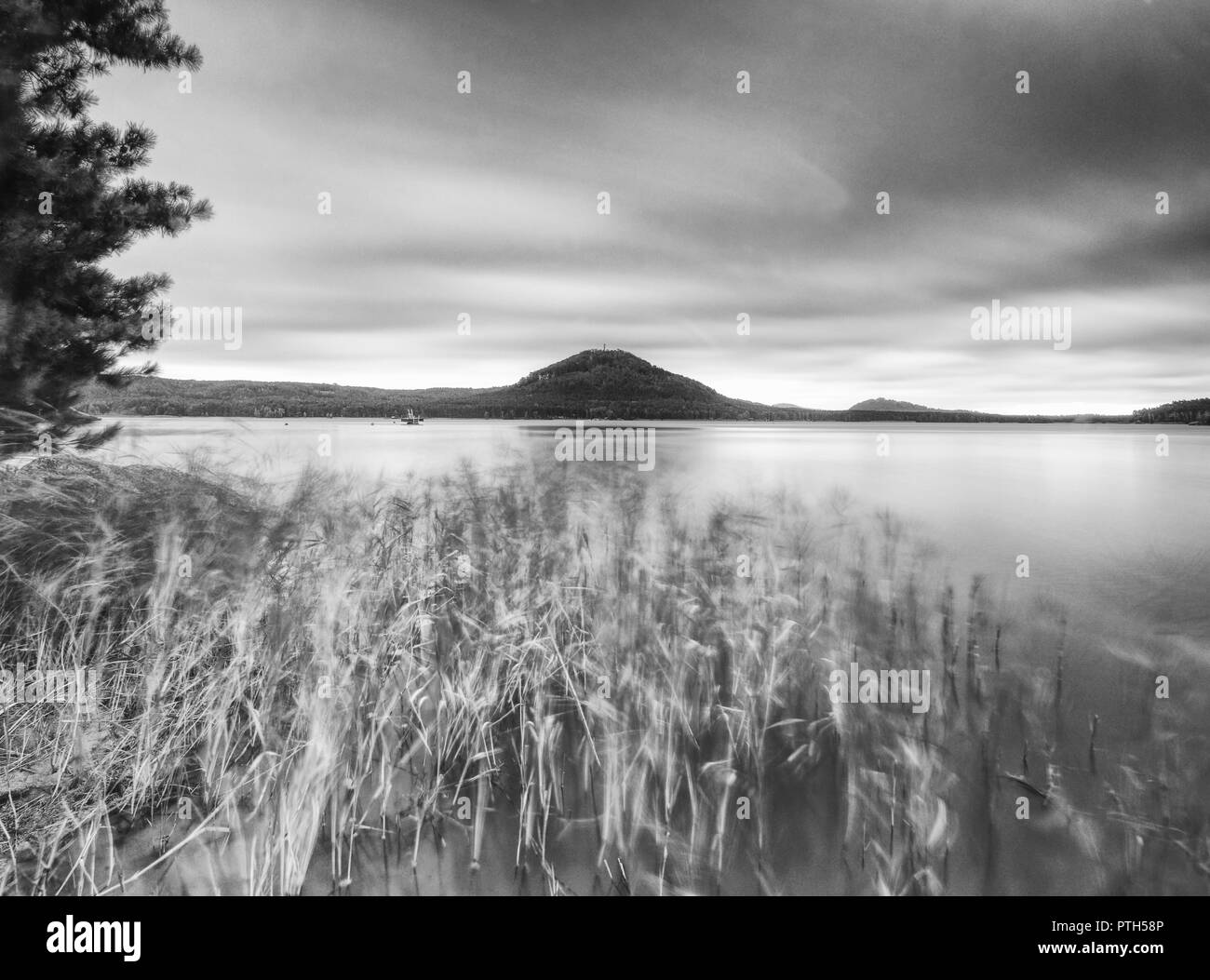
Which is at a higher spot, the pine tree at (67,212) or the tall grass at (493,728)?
the pine tree at (67,212)

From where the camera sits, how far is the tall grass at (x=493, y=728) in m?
3.71

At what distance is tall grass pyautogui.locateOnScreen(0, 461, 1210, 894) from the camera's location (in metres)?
3.71

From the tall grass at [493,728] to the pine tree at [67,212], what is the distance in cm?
197

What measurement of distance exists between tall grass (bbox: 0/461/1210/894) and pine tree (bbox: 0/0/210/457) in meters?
1.97

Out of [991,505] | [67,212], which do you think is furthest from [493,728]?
[991,505]

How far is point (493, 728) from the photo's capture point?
437 centimetres

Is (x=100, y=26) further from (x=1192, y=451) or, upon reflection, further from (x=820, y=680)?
(x=1192, y=451)

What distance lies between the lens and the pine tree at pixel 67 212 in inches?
260

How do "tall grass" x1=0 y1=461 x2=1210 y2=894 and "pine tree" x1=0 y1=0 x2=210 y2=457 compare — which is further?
"pine tree" x1=0 y1=0 x2=210 y2=457

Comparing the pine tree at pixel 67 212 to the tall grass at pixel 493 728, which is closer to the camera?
the tall grass at pixel 493 728

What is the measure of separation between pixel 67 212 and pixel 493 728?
315 inches

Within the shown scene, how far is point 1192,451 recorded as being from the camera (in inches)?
1248
